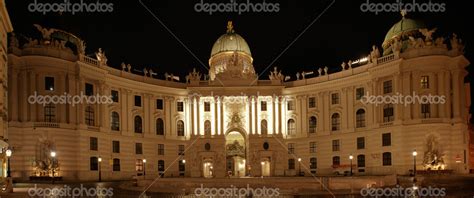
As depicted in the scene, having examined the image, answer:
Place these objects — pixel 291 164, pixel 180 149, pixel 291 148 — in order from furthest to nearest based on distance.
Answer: pixel 180 149 → pixel 291 148 → pixel 291 164

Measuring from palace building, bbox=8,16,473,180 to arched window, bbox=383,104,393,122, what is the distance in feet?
0.42

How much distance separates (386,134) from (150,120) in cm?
3317

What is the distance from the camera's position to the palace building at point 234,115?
60.5 metres

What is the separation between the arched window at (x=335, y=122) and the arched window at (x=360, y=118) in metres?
3.23

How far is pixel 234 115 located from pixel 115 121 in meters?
17.9

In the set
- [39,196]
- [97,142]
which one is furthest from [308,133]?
[39,196]

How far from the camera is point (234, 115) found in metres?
78.0

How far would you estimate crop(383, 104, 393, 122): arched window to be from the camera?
65.9 m

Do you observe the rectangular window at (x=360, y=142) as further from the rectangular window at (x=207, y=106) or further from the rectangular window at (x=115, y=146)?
the rectangular window at (x=115, y=146)

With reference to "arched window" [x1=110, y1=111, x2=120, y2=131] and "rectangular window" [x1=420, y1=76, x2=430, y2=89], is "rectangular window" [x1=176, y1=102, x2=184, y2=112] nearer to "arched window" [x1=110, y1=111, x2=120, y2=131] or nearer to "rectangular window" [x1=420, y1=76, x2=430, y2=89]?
"arched window" [x1=110, y1=111, x2=120, y2=131]

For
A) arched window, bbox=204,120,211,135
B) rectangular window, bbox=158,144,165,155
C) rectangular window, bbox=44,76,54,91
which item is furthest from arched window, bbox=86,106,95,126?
arched window, bbox=204,120,211,135

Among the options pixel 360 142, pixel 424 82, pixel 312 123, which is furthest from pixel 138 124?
pixel 424 82

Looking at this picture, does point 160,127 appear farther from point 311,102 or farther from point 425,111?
point 425,111

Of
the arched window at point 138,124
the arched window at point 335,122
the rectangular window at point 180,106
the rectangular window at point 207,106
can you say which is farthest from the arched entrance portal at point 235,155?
the arched window at point 335,122
